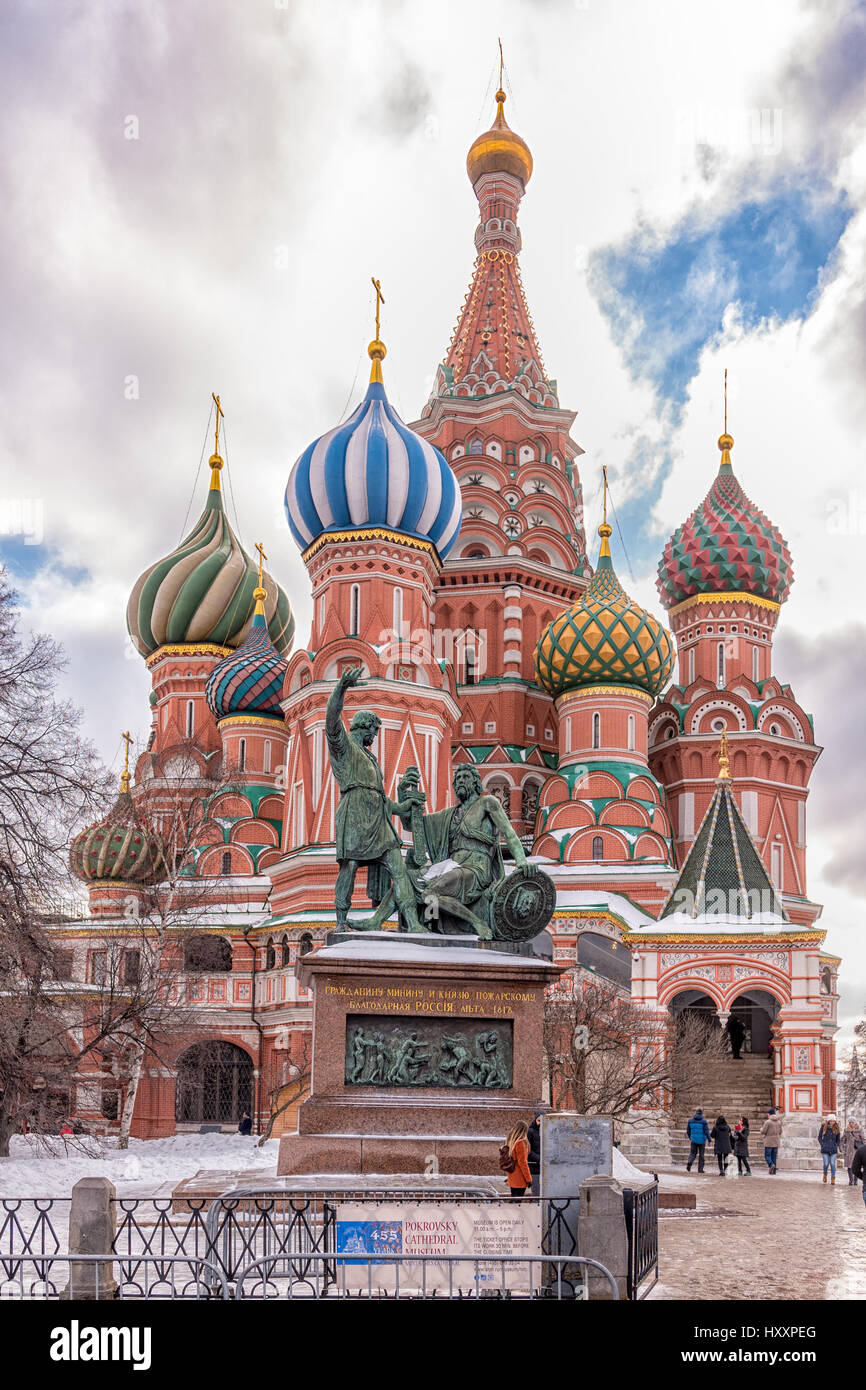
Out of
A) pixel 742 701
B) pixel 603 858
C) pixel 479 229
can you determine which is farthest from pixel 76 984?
pixel 479 229

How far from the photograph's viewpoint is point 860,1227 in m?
15.0

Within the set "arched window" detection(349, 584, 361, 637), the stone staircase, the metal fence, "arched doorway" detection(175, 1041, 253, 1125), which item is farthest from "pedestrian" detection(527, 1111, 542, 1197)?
"arched doorway" detection(175, 1041, 253, 1125)

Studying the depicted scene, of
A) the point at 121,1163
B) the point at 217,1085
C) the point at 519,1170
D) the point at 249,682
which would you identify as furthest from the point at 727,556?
the point at 519,1170

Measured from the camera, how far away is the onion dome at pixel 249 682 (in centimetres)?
4269

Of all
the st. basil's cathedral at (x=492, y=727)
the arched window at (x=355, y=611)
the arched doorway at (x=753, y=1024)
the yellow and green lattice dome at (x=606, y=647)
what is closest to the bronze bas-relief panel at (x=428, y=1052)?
the st. basil's cathedral at (x=492, y=727)

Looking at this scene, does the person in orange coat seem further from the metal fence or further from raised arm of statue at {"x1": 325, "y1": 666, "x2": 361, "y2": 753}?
raised arm of statue at {"x1": 325, "y1": 666, "x2": 361, "y2": 753}

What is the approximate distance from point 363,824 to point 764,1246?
5421 millimetres

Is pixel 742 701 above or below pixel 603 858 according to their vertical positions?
above

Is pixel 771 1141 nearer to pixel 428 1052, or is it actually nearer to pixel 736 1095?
pixel 736 1095

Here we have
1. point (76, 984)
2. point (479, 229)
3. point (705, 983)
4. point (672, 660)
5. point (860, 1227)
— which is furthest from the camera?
point (479, 229)

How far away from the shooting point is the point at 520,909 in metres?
15.0

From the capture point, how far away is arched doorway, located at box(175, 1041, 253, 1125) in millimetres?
37156

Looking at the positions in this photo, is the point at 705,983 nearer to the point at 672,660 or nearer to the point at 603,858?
the point at 603,858

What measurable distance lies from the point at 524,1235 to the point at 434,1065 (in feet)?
18.8
